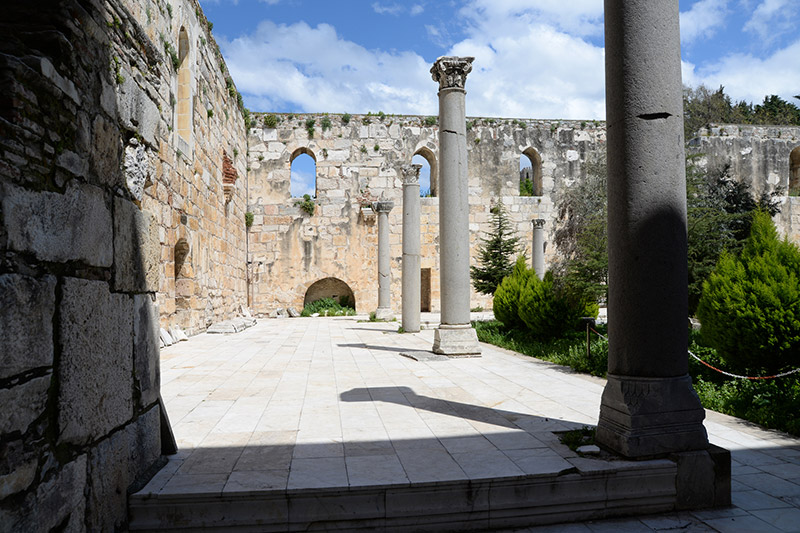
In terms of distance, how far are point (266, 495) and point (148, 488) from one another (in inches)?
24.4

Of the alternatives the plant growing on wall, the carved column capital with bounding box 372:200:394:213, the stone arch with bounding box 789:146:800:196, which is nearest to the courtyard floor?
the carved column capital with bounding box 372:200:394:213

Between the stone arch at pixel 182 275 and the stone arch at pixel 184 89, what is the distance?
235 cm

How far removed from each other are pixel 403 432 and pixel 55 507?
95.1 inches

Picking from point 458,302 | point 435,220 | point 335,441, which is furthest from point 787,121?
point 335,441

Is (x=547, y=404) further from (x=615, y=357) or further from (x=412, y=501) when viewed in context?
(x=412, y=501)

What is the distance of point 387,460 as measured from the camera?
11.4 feet

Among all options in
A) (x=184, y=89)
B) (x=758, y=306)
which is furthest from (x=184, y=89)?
(x=758, y=306)

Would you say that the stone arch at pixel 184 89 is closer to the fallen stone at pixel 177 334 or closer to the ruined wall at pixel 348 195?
the fallen stone at pixel 177 334

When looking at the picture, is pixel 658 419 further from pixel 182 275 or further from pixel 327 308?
pixel 327 308

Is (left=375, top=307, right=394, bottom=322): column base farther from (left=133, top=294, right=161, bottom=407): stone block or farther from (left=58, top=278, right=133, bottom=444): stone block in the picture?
(left=58, top=278, right=133, bottom=444): stone block

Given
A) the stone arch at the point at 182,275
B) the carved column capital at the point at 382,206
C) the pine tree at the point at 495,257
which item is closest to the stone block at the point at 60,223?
the stone arch at the point at 182,275

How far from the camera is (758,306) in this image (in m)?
5.90

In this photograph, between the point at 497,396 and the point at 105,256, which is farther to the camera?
the point at 497,396

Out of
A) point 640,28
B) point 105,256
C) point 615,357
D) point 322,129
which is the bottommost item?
point 615,357
